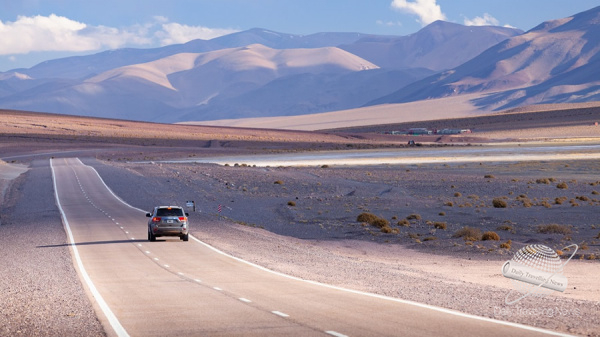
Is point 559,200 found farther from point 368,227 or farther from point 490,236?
point 490,236

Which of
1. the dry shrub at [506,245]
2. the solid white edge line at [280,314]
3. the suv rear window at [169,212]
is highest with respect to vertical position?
the suv rear window at [169,212]

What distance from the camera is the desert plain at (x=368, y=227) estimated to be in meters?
16.4

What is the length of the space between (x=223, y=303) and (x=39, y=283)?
6.00 metres

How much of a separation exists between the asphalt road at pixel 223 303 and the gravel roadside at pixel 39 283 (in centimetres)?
42

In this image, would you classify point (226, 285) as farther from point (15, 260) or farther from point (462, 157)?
point (462, 157)

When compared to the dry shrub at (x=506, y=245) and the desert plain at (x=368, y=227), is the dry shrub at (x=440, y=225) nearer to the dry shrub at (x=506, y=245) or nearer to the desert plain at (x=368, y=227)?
the desert plain at (x=368, y=227)

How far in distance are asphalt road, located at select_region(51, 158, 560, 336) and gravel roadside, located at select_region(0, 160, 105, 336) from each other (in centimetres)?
42

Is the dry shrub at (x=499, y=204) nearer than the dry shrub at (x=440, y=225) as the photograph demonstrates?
No

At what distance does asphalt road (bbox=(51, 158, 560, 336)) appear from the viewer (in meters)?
12.8

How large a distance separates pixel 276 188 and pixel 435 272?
34.3 metres

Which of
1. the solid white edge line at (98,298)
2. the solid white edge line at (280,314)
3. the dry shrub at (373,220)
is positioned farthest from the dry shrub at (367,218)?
the solid white edge line at (280,314)

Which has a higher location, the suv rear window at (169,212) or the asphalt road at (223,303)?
the suv rear window at (169,212)

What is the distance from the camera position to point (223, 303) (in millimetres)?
Result: 15930

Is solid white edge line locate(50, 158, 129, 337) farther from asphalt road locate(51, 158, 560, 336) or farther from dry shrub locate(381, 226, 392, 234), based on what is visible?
dry shrub locate(381, 226, 392, 234)
